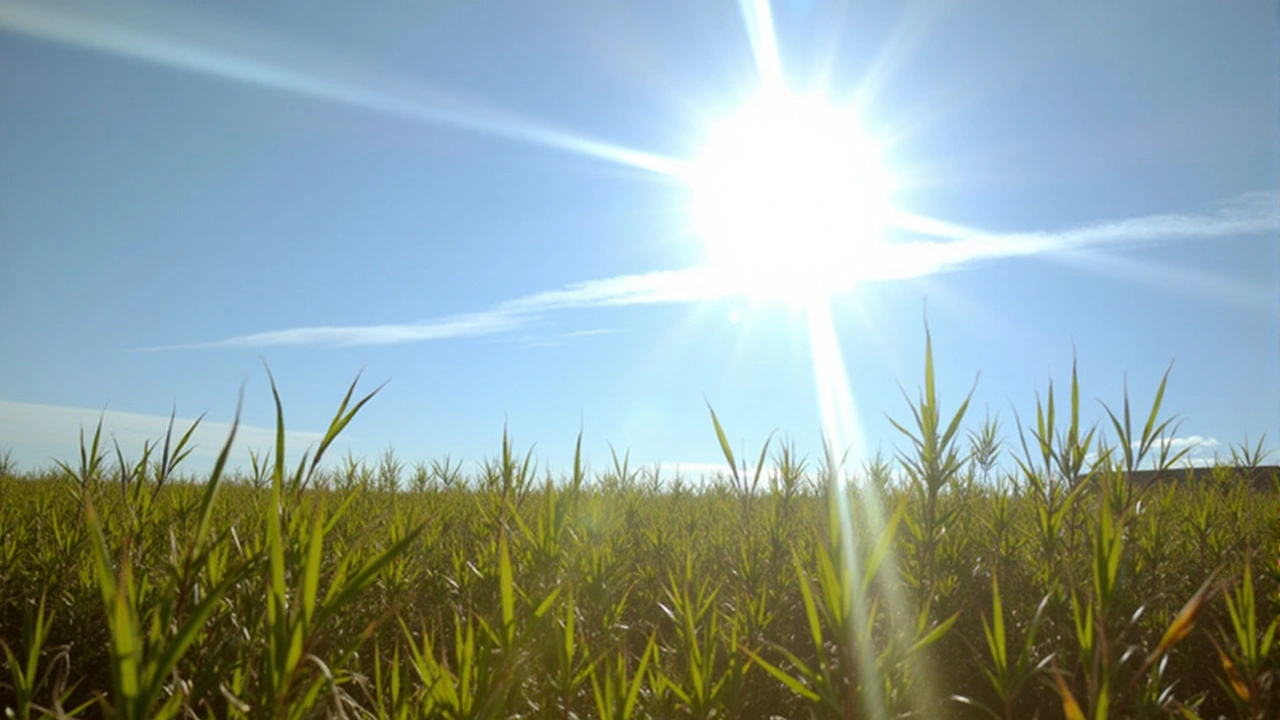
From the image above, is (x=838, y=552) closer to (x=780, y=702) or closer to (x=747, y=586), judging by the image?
(x=780, y=702)

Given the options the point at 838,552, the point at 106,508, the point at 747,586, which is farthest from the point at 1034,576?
the point at 106,508

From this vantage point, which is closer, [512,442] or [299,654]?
[299,654]

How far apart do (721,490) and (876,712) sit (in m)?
5.72

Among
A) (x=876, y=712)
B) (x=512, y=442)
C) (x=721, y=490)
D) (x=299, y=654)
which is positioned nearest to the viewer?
(x=299, y=654)

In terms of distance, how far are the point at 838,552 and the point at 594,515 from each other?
6.46ft

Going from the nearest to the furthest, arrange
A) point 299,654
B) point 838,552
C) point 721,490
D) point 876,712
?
point 299,654 → point 838,552 → point 876,712 → point 721,490

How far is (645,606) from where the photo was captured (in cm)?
382

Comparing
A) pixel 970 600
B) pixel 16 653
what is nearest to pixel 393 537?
pixel 16 653

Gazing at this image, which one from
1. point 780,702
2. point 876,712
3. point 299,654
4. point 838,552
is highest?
point 838,552

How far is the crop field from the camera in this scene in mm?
1371

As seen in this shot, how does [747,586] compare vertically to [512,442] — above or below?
below

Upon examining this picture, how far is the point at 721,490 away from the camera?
7.45 metres

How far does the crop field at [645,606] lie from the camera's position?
1371 mm

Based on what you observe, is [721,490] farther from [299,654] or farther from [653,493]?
[299,654]
